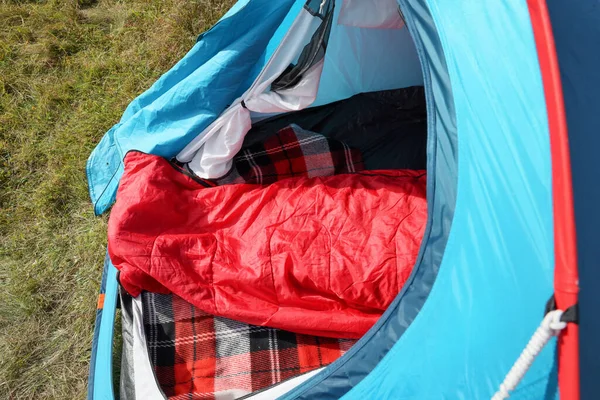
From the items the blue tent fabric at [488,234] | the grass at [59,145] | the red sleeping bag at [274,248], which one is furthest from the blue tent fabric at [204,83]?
the blue tent fabric at [488,234]

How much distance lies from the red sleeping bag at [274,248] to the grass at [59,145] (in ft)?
1.71

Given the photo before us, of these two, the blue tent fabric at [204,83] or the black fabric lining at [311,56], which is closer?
the black fabric lining at [311,56]

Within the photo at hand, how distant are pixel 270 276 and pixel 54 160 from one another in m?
1.23

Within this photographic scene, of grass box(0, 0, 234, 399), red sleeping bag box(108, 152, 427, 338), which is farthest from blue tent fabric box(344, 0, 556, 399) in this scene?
Answer: grass box(0, 0, 234, 399)

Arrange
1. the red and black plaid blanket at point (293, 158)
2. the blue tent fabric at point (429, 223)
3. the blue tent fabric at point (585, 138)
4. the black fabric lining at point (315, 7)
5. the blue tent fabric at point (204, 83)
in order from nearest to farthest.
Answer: the blue tent fabric at point (585, 138), the blue tent fabric at point (429, 223), the black fabric lining at point (315, 7), the blue tent fabric at point (204, 83), the red and black plaid blanket at point (293, 158)

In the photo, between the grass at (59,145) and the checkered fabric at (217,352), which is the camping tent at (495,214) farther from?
the grass at (59,145)

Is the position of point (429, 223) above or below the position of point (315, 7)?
below

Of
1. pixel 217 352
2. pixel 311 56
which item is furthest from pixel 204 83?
pixel 217 352

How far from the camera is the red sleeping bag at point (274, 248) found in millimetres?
1265

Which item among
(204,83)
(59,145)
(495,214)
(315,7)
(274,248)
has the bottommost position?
(274,248)

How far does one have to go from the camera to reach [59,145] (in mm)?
2002

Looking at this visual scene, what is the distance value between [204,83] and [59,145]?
940 millimetres

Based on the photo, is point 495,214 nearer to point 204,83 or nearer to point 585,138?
point 585,138

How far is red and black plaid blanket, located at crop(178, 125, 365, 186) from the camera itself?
158 cm
